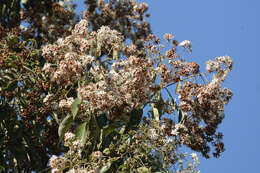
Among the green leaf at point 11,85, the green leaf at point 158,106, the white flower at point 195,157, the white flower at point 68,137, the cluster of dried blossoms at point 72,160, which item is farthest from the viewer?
the green leaf at point 158,106

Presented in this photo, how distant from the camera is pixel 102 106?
11.5 feet

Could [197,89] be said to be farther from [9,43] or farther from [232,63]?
[9,43]

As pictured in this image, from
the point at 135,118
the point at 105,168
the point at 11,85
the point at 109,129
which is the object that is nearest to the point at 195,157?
the point at 135,118

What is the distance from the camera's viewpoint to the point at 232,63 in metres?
4.12

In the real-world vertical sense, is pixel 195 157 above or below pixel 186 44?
below

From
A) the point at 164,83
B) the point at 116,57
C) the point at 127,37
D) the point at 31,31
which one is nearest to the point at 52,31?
the point at 31,31

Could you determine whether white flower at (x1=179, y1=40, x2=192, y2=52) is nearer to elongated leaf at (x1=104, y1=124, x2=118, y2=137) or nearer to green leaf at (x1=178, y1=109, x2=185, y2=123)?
green leaf at (x1=178, y1=109, x2=185, y2=123)

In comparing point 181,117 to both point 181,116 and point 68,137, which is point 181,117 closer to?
point 181,116

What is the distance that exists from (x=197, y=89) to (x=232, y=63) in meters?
0.41

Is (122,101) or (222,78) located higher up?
(222,78)

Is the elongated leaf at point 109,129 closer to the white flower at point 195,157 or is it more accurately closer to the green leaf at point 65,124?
the green leaf at point 65,124

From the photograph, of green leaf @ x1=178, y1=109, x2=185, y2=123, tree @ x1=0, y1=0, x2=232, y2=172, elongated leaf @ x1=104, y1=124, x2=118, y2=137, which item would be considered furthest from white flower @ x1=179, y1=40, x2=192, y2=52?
elongated leaf @ x1=104, y1=124, x2=118, y2=137

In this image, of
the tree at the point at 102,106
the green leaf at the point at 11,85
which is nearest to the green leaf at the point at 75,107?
the tree at the point at 102,106

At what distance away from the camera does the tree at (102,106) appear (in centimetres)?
358
